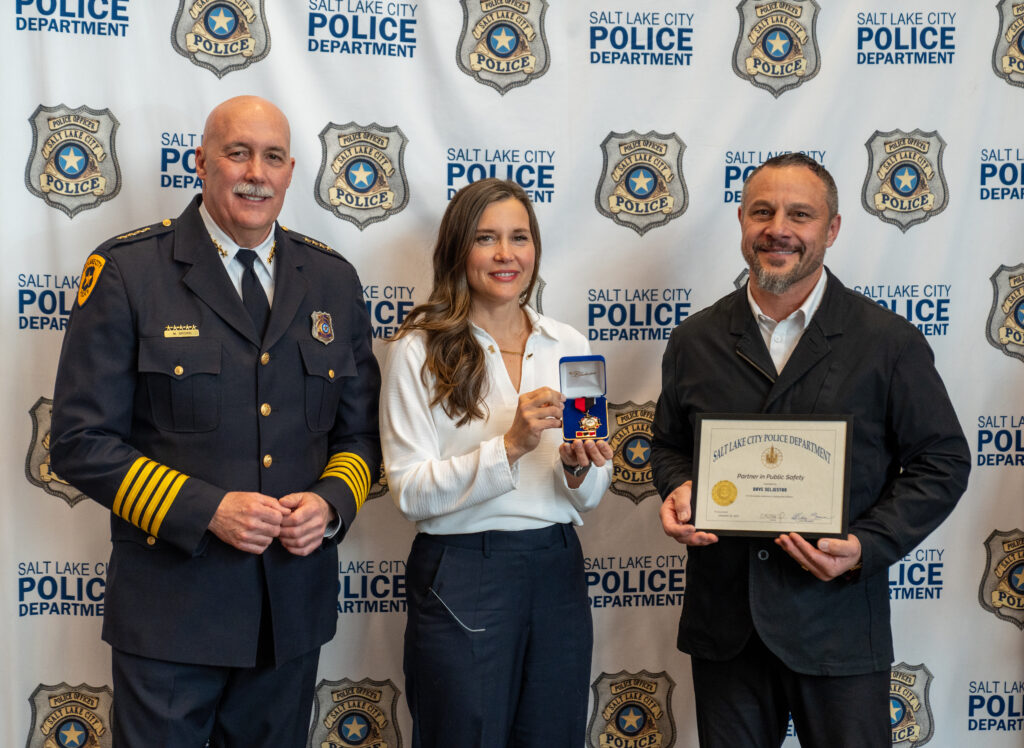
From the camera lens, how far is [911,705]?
3.07m

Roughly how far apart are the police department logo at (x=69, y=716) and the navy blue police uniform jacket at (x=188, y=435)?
0.84 m

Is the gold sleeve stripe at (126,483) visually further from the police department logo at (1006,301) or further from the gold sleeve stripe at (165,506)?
the police department logo at (1006,301)

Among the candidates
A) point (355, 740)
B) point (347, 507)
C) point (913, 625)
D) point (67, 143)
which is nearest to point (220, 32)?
point (67, 143)

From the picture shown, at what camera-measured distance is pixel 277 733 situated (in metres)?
2.26

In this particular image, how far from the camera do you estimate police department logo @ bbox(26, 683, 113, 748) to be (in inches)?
111

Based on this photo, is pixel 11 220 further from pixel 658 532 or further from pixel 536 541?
pixel 658 532

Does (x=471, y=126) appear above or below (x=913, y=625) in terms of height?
above

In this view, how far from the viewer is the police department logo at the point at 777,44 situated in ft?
9.59

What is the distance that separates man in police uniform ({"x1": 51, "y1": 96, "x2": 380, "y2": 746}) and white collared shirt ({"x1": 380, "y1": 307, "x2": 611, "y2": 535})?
5.9 inches

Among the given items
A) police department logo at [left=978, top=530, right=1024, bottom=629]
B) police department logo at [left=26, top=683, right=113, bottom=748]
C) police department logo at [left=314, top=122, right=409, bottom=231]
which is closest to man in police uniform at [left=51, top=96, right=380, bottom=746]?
police department logo at [left=314, top=122, right=409, bottom=231]

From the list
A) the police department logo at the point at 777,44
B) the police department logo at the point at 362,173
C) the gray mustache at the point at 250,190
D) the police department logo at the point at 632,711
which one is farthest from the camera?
the police department logo at the point at 632,711

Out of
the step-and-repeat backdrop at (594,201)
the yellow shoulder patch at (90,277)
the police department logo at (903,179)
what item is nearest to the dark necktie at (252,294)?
the yellow shoulder patch at (90,277)

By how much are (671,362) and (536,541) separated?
1.98 feet

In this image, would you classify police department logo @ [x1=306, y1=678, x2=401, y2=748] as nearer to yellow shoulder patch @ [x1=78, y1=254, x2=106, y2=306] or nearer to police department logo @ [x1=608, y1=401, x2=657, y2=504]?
police department logo @ [x1=608, y1=401, x2=657, y2=504]
